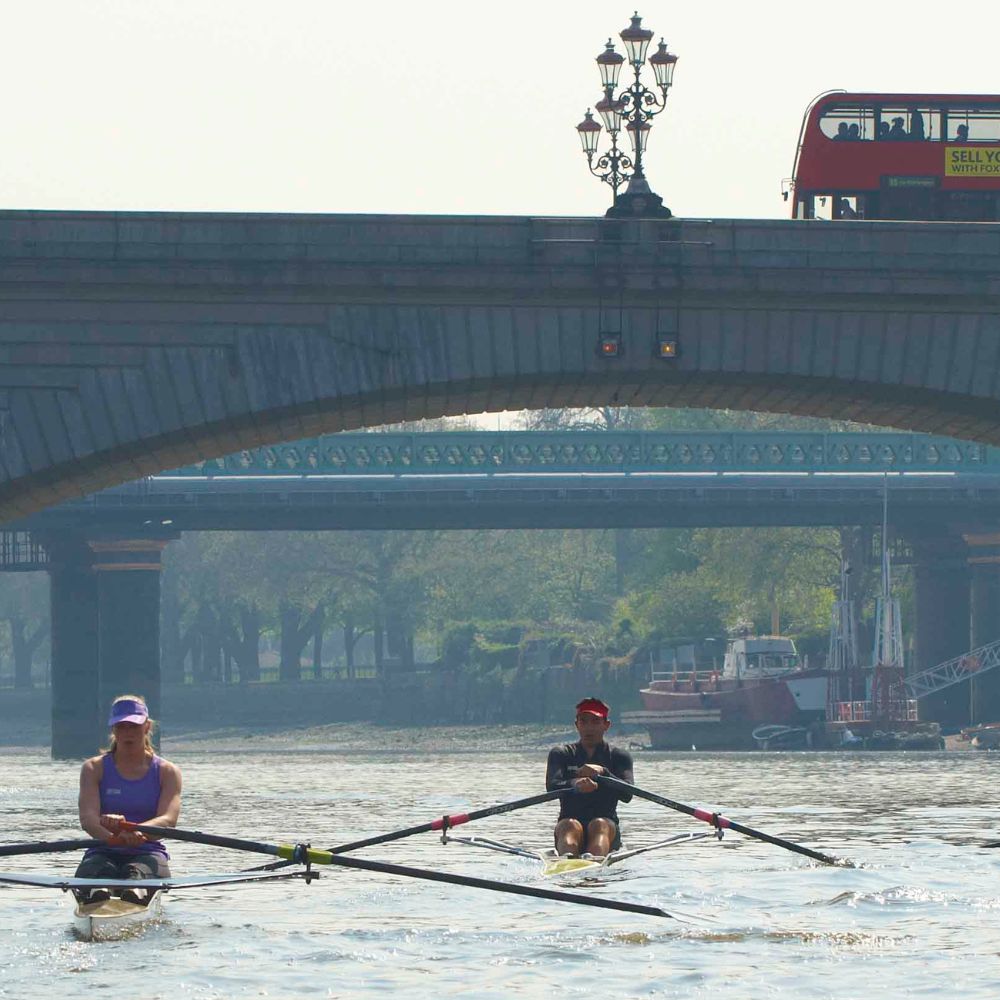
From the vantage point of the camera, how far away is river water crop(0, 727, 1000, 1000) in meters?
16.9

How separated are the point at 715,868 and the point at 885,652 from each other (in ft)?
165

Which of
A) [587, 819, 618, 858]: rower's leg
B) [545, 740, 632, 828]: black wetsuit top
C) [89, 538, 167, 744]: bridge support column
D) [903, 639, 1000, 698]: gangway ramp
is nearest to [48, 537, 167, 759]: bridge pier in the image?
[89, 538, 167, 744]: bridge support column

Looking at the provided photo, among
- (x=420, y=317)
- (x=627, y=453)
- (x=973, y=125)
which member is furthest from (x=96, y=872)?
(x=627, y=453)

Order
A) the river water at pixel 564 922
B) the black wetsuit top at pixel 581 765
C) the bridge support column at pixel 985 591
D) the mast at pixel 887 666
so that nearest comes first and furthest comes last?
1. the river water at pixel 564 922
2. the black wetsuit top at pixel 581 765
3. the mast at pixel 887 666
4. the bridge support column at pixel 985 591

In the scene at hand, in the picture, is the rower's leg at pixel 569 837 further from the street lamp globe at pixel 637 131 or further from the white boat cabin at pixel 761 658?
the white boat cabin at pixel 761 658

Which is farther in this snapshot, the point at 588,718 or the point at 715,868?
the point at 715,868

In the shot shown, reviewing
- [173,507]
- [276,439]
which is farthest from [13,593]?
[276,439]

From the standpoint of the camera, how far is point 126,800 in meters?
18.7

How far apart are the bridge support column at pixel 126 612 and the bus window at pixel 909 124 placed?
36.9 metres

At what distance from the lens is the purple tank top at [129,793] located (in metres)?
18.7

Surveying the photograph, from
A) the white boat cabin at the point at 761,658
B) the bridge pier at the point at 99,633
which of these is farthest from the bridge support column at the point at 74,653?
the white boat cabin at the point at 761,658

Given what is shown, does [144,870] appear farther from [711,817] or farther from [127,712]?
[711,817]

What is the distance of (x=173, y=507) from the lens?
2795 inches

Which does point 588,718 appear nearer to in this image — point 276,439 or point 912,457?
point 276,439
